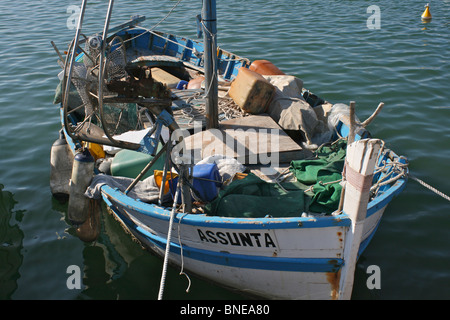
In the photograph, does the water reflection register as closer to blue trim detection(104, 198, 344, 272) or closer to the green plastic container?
the green plastic container

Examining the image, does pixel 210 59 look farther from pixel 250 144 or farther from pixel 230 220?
pixel 230 220

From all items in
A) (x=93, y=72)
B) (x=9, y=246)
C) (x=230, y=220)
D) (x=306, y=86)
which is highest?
(x=93, y=72)

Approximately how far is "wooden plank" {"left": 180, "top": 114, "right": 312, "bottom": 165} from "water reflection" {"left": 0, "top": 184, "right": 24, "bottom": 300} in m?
3.25

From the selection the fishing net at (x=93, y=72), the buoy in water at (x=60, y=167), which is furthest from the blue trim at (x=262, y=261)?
the buoy in water at (x=60, y=167)

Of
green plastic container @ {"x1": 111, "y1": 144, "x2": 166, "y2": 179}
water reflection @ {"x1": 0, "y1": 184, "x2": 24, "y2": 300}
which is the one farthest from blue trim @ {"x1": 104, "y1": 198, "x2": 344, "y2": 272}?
water reflection @ {"x1": 0, "y1": 184, "x2": 24, "y2": 300}

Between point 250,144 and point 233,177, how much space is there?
0.94 meters

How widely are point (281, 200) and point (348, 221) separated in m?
1.13

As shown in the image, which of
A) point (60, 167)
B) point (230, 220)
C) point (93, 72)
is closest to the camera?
point (230, 220)

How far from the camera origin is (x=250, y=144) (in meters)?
6.59

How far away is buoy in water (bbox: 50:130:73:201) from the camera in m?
7.11

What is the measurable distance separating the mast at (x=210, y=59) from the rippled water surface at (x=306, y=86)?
2.53 meters

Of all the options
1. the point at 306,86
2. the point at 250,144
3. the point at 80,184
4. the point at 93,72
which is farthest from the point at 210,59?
the point at 306,86
